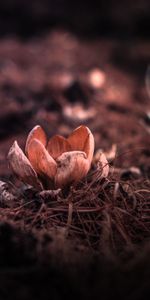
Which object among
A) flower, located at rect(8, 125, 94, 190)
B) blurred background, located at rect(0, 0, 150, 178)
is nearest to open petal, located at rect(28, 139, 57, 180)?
flower, located at rect(8, 125, 94, 190)

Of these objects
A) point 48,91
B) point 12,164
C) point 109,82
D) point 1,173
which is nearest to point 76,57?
point 109,82

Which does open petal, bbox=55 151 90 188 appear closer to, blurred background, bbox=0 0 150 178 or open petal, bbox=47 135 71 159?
→ open petal, bbox=47 135 71 159

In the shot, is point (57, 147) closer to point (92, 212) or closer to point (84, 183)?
point (84, 183)

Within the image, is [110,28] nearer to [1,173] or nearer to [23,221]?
[1,173]

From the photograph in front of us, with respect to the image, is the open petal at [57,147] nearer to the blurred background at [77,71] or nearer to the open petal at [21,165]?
the open petal at [21,165]

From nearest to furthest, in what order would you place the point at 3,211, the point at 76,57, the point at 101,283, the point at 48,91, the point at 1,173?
the point at 101,283 → the point at 3,211 → the point at 1,173 → the point at 48,91 → the point at 76,57

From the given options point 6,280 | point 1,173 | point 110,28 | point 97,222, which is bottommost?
point 6,280

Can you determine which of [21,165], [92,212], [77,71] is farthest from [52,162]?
[77,71]

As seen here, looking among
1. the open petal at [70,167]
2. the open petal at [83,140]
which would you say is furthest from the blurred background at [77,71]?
the open petal at [70,167]
